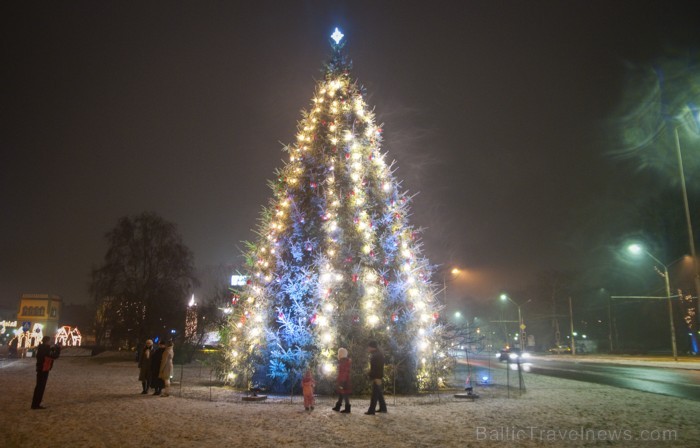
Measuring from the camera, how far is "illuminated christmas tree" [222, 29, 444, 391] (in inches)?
579

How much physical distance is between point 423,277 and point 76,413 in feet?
36.1

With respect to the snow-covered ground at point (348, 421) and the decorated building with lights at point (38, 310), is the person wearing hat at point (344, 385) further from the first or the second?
the decorated building with lights at point (38, 310)

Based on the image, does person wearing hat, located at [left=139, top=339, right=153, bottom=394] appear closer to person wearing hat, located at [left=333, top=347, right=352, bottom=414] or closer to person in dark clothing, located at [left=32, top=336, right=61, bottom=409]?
person in dark clothing, located at [left=32, top=336, right=61, bottom=409]

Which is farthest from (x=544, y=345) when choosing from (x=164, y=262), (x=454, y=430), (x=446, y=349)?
(x=454, y=430)

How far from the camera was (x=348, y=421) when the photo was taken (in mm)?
10164

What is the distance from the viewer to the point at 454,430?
9172 mm

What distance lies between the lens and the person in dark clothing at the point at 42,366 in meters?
11.5

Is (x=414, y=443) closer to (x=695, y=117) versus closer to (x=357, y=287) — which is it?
(x=357, y=287)

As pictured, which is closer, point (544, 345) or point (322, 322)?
point (322, 322)

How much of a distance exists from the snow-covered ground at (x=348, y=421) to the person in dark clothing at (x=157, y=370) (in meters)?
0.46

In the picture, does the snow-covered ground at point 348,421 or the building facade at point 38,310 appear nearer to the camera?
the snow-covered ground at point 348,421

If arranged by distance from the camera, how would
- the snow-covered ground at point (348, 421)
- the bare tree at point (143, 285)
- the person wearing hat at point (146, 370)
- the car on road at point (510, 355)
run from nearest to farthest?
the snow-covered ground at point (348, 421) < the car on road at point (510, 355) < the person wearing hat at point (146, 370) < the bare tree at point (143, 285)

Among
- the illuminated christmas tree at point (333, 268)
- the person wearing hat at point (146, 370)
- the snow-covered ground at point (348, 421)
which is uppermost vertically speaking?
the illuminated christmas tree at point (333, 268)

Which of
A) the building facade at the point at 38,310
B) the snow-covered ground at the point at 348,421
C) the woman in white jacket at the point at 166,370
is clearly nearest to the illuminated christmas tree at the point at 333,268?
the snow-covered ground at the point at 348,421
